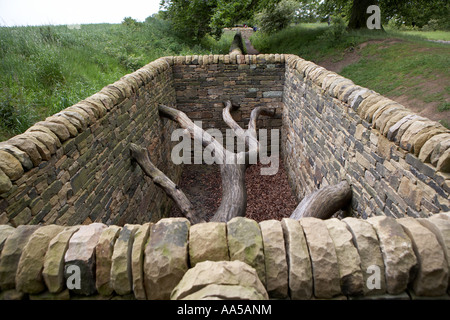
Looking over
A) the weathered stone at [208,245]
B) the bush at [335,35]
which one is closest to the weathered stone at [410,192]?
the weathered stone at [208,245]

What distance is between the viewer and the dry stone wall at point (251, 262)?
4.90 feet

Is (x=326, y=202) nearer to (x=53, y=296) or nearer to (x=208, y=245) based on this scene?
(x=208, y=245)

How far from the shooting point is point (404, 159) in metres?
2.54

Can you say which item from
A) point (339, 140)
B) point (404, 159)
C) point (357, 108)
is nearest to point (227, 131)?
point (339, 140)

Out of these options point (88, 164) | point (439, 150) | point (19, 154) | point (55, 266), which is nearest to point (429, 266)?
→ point (439, 150)

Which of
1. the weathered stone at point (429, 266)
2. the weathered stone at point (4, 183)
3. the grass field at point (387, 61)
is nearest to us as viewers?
the weathered stone at point (429, 266)

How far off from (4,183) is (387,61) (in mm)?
10819

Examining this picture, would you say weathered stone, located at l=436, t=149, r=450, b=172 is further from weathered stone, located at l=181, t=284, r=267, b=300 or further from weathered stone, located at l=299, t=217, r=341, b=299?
weathered stone, located at l=181, t=284, r=267, b=300

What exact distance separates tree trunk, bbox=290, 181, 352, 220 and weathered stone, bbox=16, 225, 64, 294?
2672 millimetres

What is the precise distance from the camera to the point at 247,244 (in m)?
1.57

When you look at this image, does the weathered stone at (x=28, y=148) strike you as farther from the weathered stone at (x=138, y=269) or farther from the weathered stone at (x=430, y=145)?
the weathered stone at (x=430, y=145)

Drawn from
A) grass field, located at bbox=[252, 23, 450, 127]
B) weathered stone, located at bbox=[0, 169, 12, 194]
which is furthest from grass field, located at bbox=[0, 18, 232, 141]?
grass field, located at bbox=[252, 23, 450, 127]

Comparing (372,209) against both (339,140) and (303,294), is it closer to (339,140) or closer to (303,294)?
(339,140)

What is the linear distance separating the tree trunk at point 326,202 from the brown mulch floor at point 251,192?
2.73 meters
